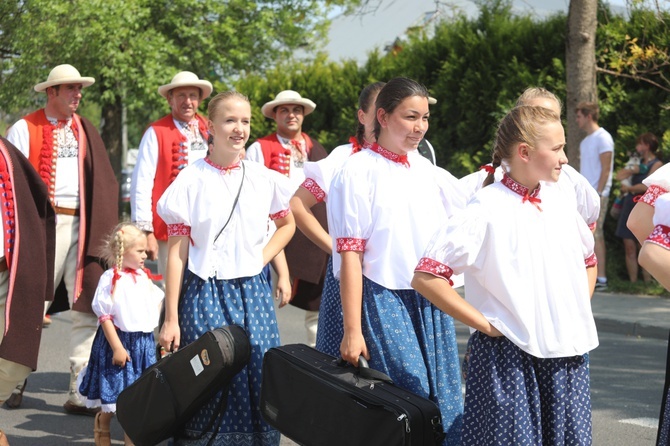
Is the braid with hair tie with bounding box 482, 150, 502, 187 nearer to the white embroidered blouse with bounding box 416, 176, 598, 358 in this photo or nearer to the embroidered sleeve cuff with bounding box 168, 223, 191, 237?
the white embroidered blouse with bounding box 416, 176, 598, 358

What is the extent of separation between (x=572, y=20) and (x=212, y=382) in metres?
8.52

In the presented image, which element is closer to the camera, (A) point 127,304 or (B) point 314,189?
(B) point 314,189

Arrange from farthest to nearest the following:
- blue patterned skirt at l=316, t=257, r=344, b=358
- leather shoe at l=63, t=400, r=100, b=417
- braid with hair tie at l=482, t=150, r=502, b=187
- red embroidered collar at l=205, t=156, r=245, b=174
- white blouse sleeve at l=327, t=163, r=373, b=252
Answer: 1. leather shoe at l=63, t=400, r=100, b=417
2. red embroidered collar at l=205, t=156, r=245, b=174
3. blue patterned skirt at l=316, t=257, r=344, b=358
4. white blouse sleeve at l=327, t=163, r=373, b=252
5. braid with hair tie at l=482, t=150, r=502, b=187

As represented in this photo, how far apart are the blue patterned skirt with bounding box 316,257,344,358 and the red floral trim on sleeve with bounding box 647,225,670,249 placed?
1554mm

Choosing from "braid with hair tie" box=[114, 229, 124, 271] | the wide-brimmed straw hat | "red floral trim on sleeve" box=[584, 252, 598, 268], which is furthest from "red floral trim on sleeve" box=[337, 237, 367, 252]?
the wide-brimmed straw hat

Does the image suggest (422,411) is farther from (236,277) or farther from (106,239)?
(106,239)

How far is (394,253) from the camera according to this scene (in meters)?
4.31

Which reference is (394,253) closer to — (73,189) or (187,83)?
(73,189)

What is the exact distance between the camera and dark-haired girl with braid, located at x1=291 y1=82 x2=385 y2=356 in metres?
4.80

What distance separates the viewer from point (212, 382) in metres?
4.71

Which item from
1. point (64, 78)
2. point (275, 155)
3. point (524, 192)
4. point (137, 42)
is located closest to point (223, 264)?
point (524, 192)

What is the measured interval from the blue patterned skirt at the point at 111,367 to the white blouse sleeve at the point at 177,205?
1.25 meters

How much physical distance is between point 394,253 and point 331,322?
0.65 meters

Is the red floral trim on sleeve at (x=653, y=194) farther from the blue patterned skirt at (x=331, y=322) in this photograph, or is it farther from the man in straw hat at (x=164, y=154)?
the man in straw hat at (x=164, y=154)
